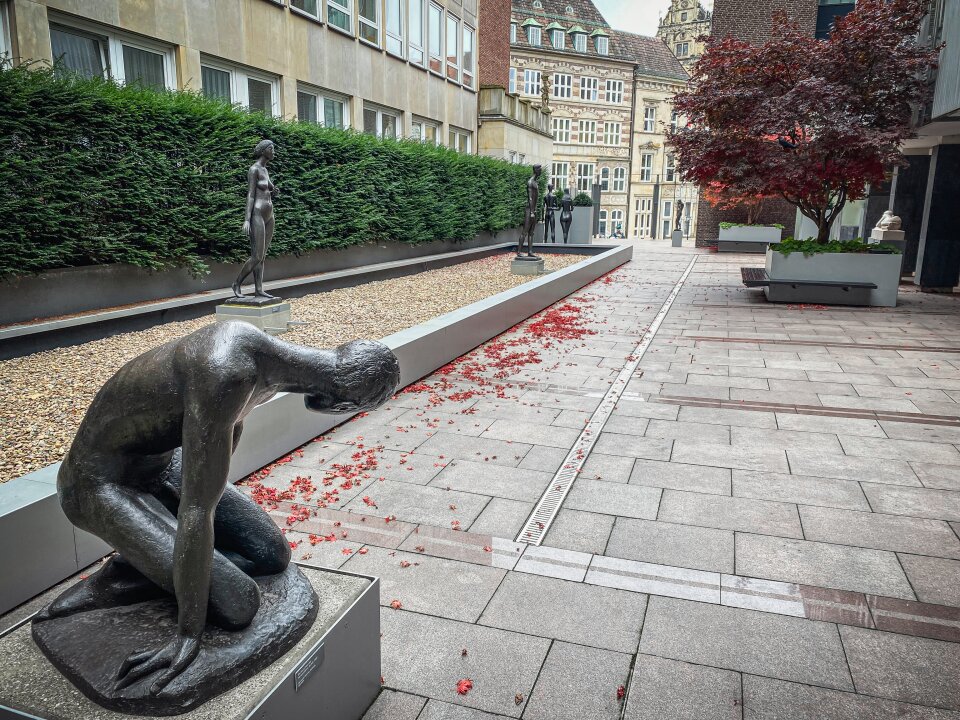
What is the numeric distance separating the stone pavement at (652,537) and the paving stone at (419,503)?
2cm

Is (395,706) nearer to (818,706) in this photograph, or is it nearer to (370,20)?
(818,706)

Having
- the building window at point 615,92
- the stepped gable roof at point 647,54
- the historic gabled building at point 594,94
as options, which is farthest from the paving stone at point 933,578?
the stepped gable roof at point 647,54

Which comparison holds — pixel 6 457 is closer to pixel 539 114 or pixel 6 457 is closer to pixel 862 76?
pixel 862 76

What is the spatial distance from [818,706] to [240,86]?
1574 centimetres

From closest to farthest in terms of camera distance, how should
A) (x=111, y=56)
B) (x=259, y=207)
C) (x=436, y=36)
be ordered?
1. (x=259, y=207)
2. (x=111, y=56)
3. (x=436, y=36)

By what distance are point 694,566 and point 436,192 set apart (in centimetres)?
1586

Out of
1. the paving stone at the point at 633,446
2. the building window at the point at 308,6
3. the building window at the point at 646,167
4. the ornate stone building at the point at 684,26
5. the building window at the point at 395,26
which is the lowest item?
the paving stone at the point at 633,446

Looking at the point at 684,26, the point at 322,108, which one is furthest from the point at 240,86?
the point at 684,26

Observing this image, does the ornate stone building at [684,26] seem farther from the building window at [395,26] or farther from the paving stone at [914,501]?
the paving stone at [914,501]

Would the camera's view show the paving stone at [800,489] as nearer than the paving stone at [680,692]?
No

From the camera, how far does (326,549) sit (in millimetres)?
4043

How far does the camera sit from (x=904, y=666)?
304 centimetres

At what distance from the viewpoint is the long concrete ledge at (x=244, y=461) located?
325cm

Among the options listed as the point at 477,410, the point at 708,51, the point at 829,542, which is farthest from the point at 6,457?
the point at 708,51
